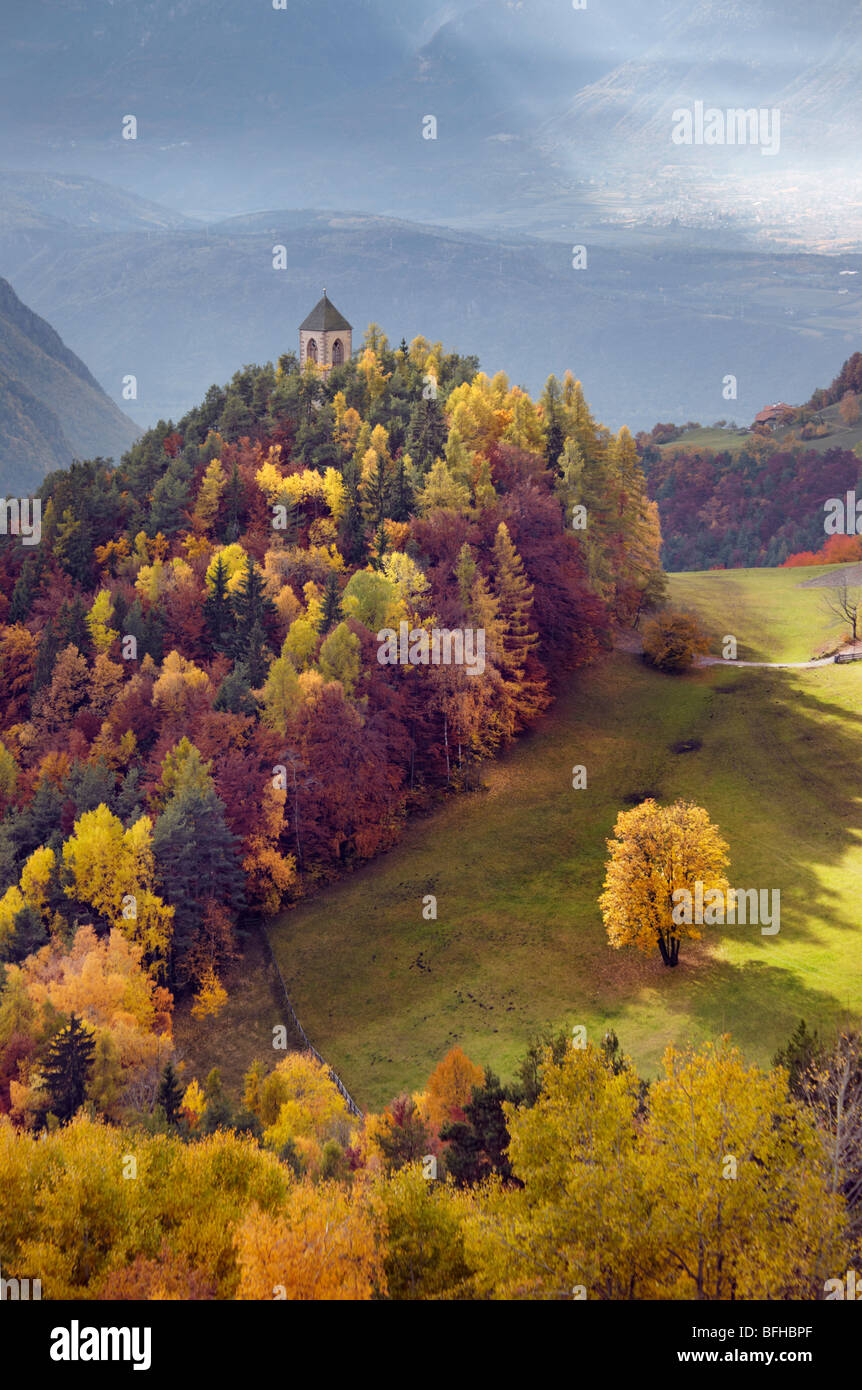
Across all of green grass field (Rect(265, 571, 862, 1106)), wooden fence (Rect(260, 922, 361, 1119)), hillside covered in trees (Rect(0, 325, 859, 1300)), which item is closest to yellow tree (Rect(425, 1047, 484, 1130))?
hillside covered in trees (Rect(0, 325, 859, 1300))

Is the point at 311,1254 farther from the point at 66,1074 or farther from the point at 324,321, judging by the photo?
the point at 324,321

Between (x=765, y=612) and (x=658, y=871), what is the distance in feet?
184

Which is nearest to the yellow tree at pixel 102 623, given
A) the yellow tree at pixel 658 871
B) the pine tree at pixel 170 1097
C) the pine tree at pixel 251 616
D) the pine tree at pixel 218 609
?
the pine tree at pixel 218 609

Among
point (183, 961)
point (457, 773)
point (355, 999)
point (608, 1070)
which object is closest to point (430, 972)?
point (355, 999)

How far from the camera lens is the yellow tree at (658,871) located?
55438 mm

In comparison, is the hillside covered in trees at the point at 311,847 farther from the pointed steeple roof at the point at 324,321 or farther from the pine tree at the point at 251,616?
the pointed steeple roof at the point at 324,321

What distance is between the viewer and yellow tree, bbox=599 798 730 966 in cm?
5544

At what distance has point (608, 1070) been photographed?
35.0 m

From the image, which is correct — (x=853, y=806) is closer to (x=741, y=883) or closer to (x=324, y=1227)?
(x=741, y=883)

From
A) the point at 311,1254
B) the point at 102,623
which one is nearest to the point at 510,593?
the point at 102,623

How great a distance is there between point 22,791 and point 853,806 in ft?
169

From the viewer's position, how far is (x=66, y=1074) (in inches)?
1902

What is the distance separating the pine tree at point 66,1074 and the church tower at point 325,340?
270 ft

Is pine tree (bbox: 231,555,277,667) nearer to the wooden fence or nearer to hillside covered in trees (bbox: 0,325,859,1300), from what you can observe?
hillside covered in trees (bbox: 0,325,859,1300)
